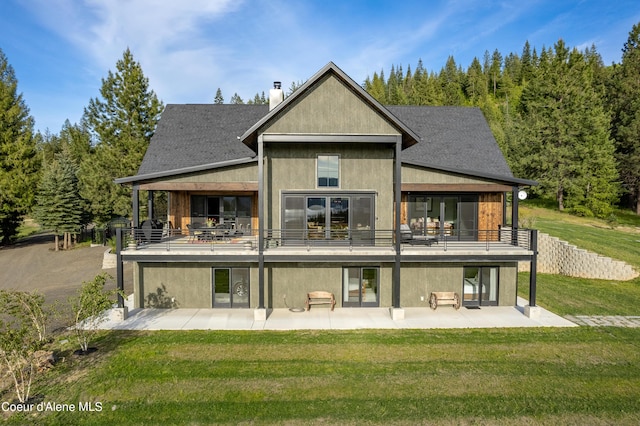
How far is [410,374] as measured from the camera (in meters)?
8.97

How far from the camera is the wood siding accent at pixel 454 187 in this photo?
15.1 meters

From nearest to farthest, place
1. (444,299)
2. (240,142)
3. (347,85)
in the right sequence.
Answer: (347,85)
(444,299)
(240,142)

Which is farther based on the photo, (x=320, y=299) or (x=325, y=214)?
(x=325, y=214)

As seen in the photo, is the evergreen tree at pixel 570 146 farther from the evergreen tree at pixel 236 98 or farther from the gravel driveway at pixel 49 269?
the evergreen tree at pixel 236 98

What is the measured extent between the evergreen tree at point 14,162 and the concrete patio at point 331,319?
2644 centimetres

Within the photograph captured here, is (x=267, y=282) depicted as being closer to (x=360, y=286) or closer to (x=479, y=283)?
(x=360, y=286)

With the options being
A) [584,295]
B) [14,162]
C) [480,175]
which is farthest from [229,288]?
[14,162]

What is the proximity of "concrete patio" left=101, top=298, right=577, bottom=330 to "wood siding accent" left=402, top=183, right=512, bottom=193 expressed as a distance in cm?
528

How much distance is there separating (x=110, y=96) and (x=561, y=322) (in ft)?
123

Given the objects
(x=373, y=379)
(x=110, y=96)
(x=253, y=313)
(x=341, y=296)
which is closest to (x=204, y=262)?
(x=253, y=313)

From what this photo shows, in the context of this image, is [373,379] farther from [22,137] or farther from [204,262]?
[22,137]

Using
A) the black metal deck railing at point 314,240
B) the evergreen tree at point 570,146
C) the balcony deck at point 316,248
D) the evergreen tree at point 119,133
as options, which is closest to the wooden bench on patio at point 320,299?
the balcony deck at point 316,248

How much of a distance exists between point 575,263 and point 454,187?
10.8m

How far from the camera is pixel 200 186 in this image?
586 inches
